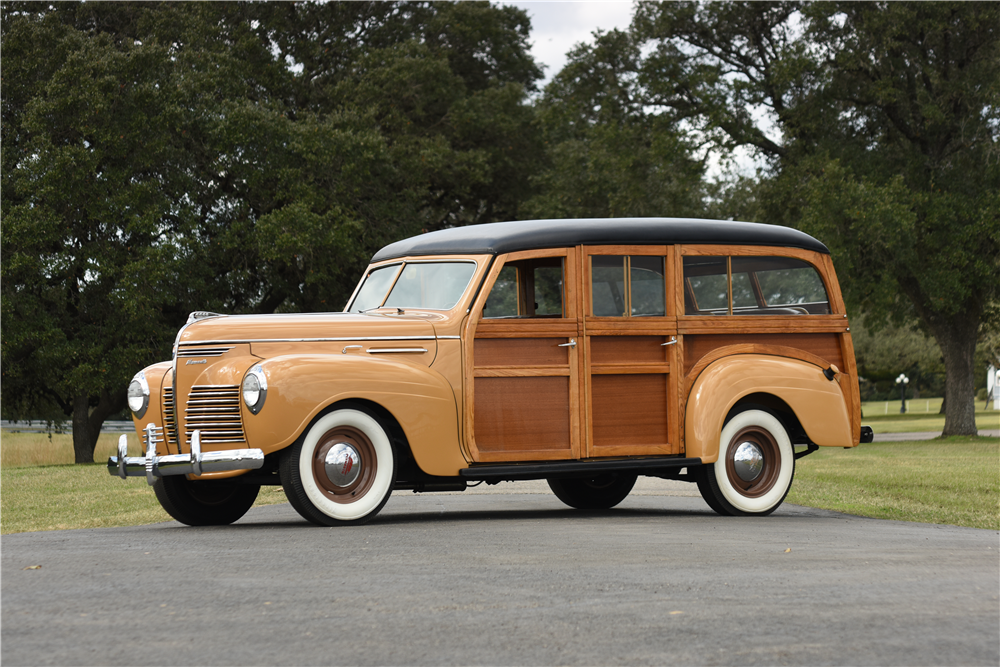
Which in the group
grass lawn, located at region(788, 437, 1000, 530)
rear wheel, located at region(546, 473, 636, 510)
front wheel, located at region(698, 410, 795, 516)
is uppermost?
front wheel, located at region(698, 410, 795, 516)

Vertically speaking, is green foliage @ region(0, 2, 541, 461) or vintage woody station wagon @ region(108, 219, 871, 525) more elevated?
green foliage @ region(0, 2, 541, 461)

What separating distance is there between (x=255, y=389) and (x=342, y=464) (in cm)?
87

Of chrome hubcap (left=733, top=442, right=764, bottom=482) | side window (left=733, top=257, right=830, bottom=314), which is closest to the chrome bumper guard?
chrome hubcap (left=733, top=442, right=764, bottom=482)

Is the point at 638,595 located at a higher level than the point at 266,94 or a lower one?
lower

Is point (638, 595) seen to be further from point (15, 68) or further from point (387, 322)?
point (15, 68)

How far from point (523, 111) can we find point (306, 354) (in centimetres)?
2487

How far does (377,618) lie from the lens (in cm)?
508

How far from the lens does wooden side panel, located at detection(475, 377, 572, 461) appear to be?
31.1ft

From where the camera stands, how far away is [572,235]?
9906 millimetres

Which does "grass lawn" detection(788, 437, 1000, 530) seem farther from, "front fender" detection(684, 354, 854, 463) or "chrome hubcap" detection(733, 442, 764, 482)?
"chrome hubcap" detection(733, 442, 764, 482)

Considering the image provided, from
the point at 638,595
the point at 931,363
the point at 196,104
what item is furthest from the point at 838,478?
the point at 931,363

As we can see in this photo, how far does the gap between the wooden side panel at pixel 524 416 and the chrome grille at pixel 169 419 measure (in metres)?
2.42

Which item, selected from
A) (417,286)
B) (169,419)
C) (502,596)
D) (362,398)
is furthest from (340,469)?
(502,596)

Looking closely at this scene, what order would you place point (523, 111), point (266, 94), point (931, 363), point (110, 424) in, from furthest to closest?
point (931, 363) → point (110, 424) → point (523, 111) → point (266, 94)
